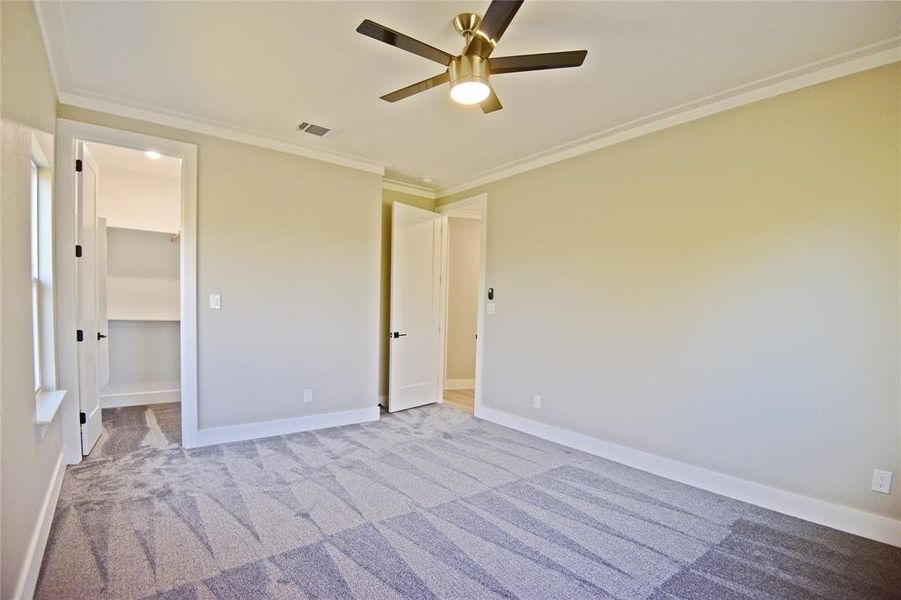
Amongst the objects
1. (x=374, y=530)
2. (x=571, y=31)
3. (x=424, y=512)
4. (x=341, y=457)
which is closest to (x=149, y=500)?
(x=341, y=457)

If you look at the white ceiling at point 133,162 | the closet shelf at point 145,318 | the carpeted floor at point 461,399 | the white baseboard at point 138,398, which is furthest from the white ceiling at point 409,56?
the white baseboard at point 138,398

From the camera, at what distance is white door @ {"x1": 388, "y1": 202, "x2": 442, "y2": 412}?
4594 millimetres

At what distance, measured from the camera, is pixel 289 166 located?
379 centimetres

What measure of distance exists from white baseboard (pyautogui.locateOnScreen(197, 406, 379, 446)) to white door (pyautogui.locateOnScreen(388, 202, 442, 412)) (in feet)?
1.49

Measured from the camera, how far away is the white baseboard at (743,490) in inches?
87.9

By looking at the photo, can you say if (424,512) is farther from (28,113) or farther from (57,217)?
(57,217)

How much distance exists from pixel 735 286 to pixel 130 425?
5326mm

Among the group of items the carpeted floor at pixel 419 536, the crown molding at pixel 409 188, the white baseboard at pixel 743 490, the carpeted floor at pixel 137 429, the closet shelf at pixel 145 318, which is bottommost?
the carpeted floor at pixel 137 429

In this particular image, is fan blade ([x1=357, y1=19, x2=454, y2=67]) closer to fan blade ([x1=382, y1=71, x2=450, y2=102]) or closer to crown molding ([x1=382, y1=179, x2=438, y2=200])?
fan blade ([x1=382, y1=71, x2=450, y2=102])

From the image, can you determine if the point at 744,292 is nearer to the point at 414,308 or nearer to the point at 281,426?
the point at 414,308

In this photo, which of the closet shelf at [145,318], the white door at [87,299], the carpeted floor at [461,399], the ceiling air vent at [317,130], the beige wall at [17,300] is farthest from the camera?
the carpeted floor at [461,399]

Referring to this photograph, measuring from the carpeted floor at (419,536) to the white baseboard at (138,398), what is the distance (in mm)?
1819

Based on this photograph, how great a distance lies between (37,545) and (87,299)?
2.01 m

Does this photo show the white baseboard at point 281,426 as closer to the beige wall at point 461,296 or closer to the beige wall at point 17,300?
the beige wall at point 17,300
